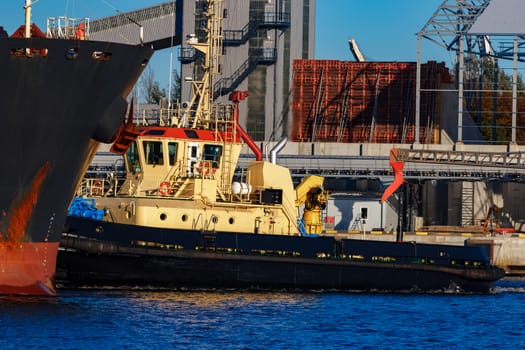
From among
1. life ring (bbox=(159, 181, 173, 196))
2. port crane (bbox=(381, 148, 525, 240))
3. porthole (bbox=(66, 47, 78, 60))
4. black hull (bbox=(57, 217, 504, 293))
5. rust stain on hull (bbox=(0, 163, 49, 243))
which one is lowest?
black hull (bbox=(57, 217, 504, 293))

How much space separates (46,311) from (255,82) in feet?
129

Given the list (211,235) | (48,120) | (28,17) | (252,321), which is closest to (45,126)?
(48,120)

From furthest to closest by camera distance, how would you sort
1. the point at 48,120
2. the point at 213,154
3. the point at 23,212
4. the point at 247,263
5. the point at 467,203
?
1. the point at 467,203
2. the point at 213,154
3. the point at 247,263
4. the point at 48,120
5. the point at 23,212

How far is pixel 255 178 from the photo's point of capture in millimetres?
38312

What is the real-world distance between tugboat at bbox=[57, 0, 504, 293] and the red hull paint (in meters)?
3.29

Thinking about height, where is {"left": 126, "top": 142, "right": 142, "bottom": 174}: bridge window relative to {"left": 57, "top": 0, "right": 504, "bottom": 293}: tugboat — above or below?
above

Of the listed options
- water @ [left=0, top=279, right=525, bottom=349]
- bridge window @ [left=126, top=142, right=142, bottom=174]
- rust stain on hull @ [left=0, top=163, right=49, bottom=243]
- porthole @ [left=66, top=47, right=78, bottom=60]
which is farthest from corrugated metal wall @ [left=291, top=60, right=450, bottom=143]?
rust stain on hull @ [left=0, top=163, right=49, bottom=243]

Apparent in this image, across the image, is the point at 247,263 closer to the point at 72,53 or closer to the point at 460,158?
the point at 72,53

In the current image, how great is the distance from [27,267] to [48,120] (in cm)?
350

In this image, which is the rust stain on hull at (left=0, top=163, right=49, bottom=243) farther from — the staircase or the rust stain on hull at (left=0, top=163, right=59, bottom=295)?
the staircase

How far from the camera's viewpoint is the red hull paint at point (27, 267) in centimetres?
2942

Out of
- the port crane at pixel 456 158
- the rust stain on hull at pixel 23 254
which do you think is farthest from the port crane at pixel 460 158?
the rust stain on hull at pixel 23 254

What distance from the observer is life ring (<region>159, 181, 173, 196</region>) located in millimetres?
36031

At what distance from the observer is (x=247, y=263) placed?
35.6 metres
